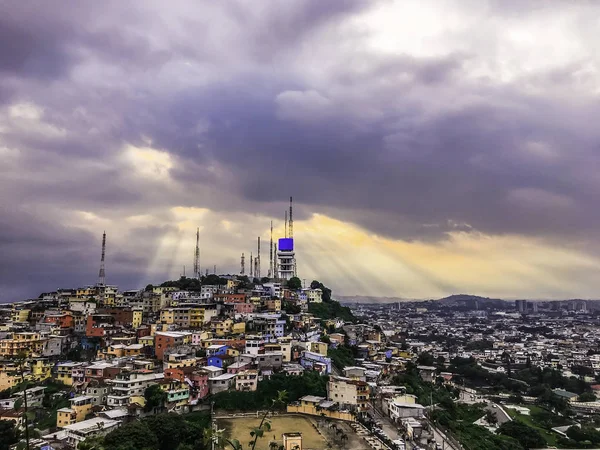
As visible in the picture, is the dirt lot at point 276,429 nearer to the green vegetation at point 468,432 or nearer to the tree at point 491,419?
the green vegetation at point 468,432

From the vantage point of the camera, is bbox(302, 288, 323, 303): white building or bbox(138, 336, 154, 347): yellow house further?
bbox(302, 288, 323, 303): white building

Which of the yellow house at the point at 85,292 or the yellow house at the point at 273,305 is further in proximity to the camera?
the yellow house at the point at 85,292

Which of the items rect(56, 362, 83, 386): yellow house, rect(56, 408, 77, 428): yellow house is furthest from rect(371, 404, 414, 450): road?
rect(56, 362, 83, 386): yellow house

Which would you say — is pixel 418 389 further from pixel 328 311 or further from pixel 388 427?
pixel 328 311

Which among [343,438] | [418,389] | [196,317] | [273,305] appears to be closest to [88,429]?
[343,438]

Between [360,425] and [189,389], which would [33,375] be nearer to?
[189,389]

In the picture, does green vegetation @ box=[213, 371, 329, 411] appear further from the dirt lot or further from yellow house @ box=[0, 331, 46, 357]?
yellow house @ box=[0, 331, 46, 357]

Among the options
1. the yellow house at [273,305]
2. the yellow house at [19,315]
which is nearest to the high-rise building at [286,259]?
the yellow house at [273,305]
